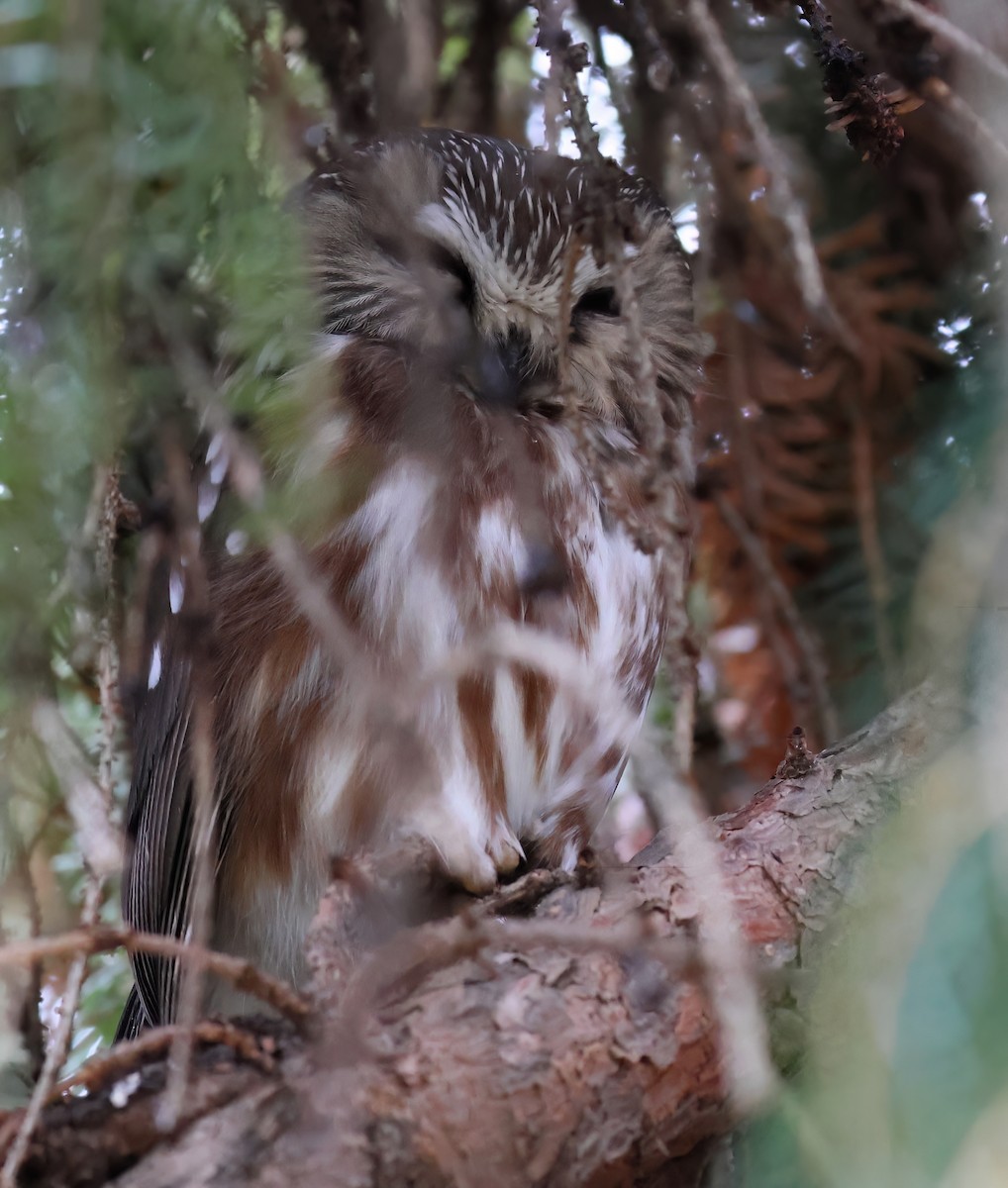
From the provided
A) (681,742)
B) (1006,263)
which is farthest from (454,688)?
(1006,263)

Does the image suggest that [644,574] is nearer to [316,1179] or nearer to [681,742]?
[681,742]

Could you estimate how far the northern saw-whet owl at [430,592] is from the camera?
1559 mm

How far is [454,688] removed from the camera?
5.22ft

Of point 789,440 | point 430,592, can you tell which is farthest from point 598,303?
point 430,592

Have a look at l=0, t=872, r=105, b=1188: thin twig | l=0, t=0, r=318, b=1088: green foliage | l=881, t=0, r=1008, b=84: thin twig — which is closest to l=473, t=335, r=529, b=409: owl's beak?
l=0, t=0, r=318, b=1088: green foliage

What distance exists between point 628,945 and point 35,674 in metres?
0.65

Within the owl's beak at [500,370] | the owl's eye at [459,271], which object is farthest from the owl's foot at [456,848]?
the owl's eye at [459,271]

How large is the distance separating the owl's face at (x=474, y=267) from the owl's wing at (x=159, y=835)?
1.90ft

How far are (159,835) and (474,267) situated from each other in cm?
90

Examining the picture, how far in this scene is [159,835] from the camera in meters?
1.67

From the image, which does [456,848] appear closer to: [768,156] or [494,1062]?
[494,1062]

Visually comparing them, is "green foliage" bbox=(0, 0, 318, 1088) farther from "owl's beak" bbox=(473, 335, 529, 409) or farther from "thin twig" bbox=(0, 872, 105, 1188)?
"owl's beak" bbox=(473, 335, 529, 409)

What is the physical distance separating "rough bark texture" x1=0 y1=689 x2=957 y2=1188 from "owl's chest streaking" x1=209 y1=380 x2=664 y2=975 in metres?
0.35

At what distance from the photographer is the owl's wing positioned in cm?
163
